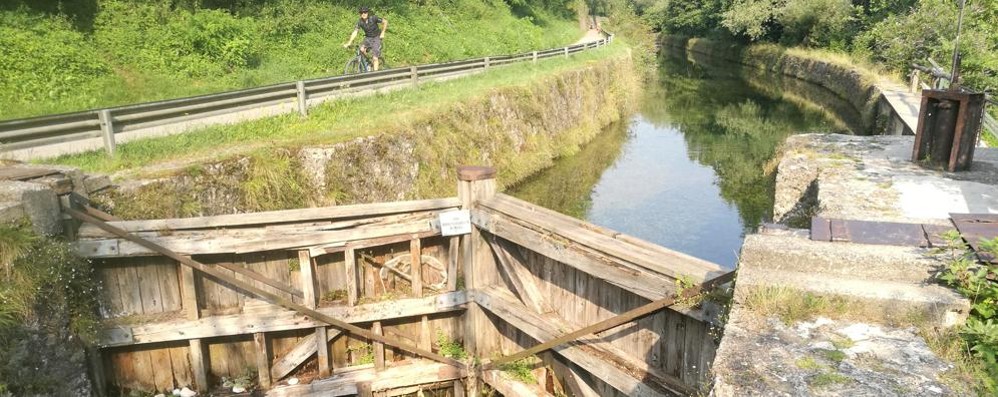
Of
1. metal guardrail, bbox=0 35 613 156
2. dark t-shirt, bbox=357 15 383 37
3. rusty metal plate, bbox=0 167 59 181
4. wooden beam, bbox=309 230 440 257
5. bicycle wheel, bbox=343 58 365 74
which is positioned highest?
dark t-shirt, bbox=357 15 383 37

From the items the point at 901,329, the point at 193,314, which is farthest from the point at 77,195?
the point at 901,329

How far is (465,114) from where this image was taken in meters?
14.7

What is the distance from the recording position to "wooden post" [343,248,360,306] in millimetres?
6723

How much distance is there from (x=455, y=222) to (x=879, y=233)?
395 cm

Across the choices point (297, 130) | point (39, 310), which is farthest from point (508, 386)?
point (297, 130)

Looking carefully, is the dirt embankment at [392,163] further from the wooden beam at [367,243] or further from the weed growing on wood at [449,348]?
the weed growing on wood at [449,348]

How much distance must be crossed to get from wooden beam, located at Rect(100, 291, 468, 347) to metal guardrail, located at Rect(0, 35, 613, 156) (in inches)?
136

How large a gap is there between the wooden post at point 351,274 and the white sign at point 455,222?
98 centimetres

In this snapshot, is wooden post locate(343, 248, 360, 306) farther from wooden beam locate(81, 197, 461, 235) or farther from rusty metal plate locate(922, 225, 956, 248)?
rusty metal plate locate(922, 225, 956, 248)

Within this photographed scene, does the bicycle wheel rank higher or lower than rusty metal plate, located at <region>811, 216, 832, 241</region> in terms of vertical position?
higher

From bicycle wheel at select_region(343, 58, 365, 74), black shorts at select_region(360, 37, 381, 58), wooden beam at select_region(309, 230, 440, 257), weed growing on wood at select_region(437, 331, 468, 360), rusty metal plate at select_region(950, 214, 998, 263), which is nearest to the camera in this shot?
rusty metal plate at select_region(950, 214, 998, 263)

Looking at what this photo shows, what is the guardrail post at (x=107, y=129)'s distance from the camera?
8836 mm

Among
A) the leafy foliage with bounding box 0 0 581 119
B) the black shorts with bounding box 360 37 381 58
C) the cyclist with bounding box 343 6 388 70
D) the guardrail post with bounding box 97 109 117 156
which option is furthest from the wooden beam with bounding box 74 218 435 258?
the black shorts with bounding box 360 37 381 58

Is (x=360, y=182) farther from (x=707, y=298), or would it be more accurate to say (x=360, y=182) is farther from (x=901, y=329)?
(x=901, y=329)
